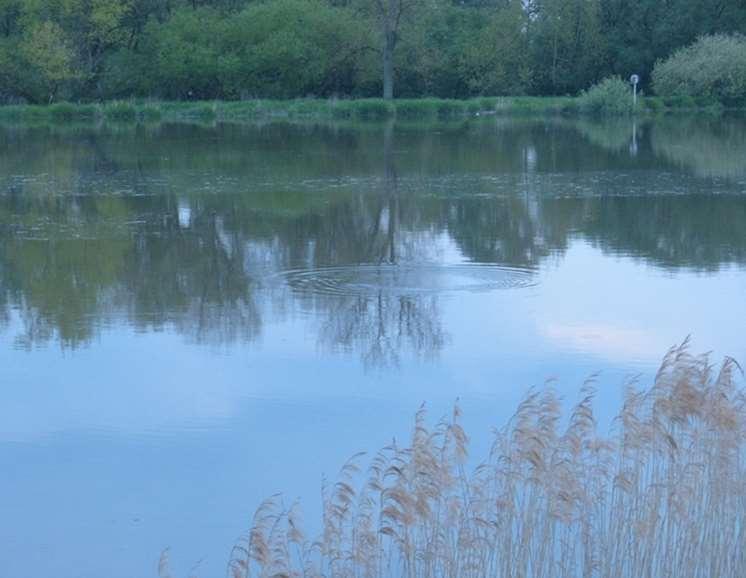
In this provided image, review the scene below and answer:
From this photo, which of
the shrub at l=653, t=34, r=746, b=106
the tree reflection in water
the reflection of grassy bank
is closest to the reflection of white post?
the shrub at l=653, t=34, r=746, b=106

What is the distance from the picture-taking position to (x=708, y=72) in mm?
46250

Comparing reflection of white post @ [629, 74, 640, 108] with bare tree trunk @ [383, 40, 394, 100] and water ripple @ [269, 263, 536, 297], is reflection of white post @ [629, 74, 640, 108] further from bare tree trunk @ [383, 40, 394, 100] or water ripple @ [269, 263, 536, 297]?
water ripple @ [269, 263, 536, 297]

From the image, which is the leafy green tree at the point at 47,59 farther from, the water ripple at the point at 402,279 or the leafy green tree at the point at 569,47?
the water ripple at the point at 402,279

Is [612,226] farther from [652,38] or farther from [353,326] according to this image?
[652,38]

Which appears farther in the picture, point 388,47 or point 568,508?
point 388,47

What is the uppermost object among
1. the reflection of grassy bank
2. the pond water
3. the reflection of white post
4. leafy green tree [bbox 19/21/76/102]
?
leafy green tree [bbox 19/21/76/102]

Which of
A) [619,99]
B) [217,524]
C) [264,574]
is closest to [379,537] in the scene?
[264,574]

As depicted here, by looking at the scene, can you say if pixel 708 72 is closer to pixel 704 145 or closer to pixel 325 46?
pixel 325 46

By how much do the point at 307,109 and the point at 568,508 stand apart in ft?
134

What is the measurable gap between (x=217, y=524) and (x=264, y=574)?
2182 mm

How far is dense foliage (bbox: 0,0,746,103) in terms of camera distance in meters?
48.0

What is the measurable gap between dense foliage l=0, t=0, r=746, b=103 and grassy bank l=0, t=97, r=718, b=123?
238cm

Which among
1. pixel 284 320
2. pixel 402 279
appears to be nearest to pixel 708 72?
pixel 402 279

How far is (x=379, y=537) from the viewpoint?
17.8 ft
